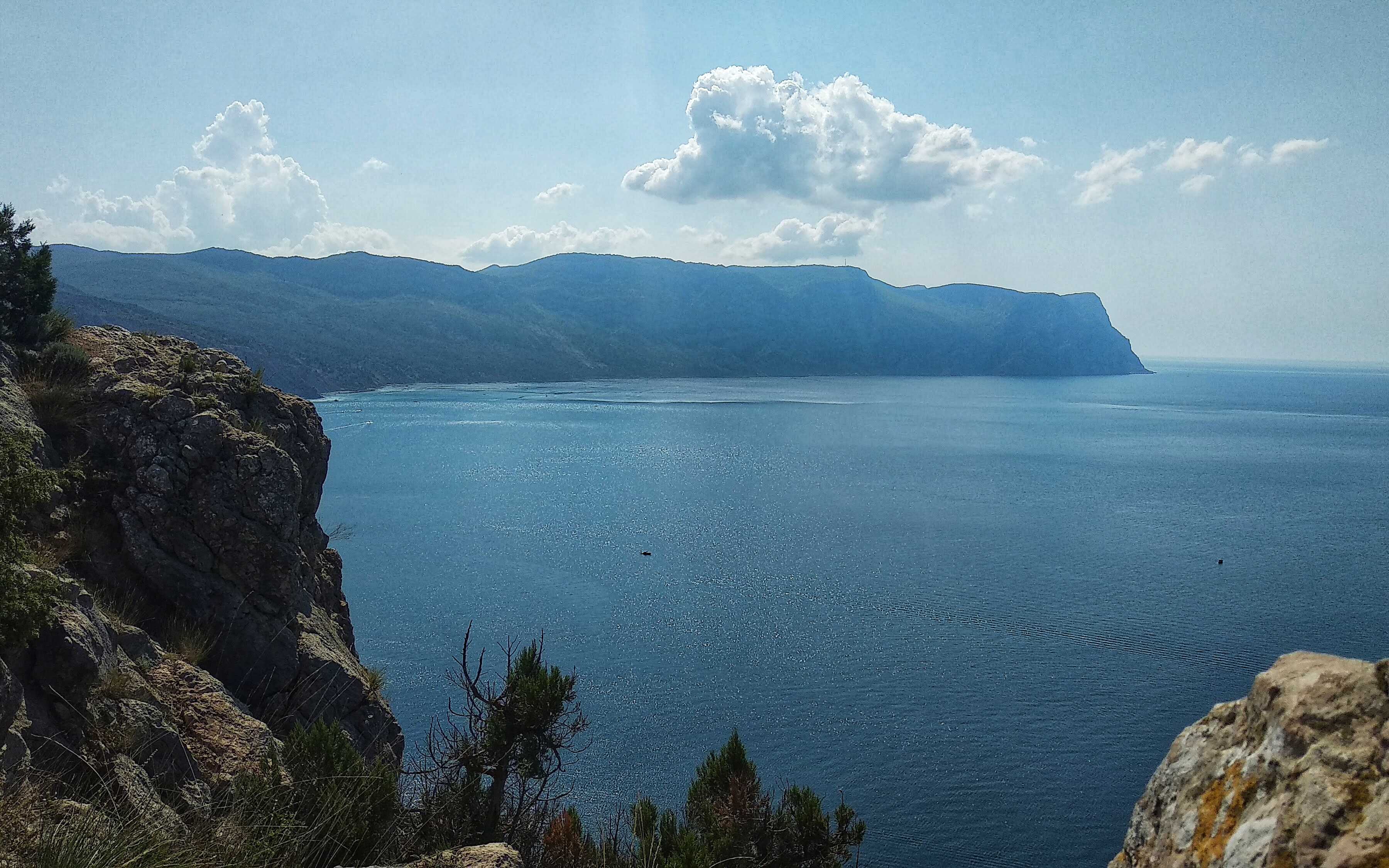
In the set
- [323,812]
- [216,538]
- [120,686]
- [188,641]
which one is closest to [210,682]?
[188,641]

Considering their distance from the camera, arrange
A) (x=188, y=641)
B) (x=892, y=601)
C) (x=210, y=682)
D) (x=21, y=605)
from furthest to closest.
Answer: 1. (x=892, y=601)
2. (x=188, y=641)
3. (x=210, y=682)
4. (x=21, y=605)

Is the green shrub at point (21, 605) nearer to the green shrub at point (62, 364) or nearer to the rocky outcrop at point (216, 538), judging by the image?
the rocky outcrop at point (216, 538)

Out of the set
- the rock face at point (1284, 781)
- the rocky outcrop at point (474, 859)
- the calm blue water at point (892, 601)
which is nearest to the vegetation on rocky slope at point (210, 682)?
the rocky outcrop at point (474, 859)

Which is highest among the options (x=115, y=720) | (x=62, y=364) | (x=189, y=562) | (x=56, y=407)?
(x=62, y=364)

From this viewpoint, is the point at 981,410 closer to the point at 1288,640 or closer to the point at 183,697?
the point at 1288,640

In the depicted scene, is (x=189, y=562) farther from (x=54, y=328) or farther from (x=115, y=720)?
(x=115, y=720)
